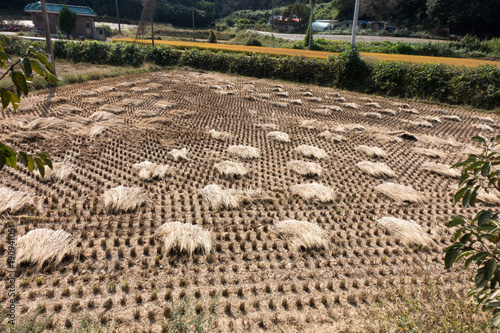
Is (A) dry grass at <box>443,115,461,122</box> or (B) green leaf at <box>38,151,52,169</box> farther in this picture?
(A) dry grass at <box>443,115,461,122</box>

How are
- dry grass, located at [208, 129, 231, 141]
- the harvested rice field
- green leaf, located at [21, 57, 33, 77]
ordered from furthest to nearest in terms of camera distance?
A: dry grass, located at [208, 129, 231, 141]
the harvested rice field
green leaf, located at [21, 57, 33, 77]

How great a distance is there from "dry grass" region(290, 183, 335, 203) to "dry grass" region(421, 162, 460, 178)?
230 cm

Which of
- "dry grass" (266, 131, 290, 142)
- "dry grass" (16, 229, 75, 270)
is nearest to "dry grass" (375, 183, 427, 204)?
"dry grass" (266, 131, 290, 142)

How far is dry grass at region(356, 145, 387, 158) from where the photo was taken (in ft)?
20.5

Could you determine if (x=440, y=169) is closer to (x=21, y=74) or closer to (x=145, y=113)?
(x=21, y=74)

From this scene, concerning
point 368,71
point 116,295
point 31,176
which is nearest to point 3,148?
point 116,295

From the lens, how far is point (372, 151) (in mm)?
6328

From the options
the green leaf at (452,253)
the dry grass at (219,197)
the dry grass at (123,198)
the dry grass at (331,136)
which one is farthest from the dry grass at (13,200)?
the dry grass at (331,136)

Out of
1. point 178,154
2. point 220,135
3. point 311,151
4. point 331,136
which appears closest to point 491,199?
point 311,151

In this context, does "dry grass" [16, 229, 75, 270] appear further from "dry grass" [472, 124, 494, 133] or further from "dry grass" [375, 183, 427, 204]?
"dry grass" [472, 124, 494, 133]

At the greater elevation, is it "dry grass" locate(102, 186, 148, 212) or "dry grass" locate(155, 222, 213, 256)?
"dry grass" locate(102, 186, 148, 212)

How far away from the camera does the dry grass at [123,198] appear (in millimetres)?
3840

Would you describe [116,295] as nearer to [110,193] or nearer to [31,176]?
[110,193]

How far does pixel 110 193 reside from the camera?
13.3 feet
